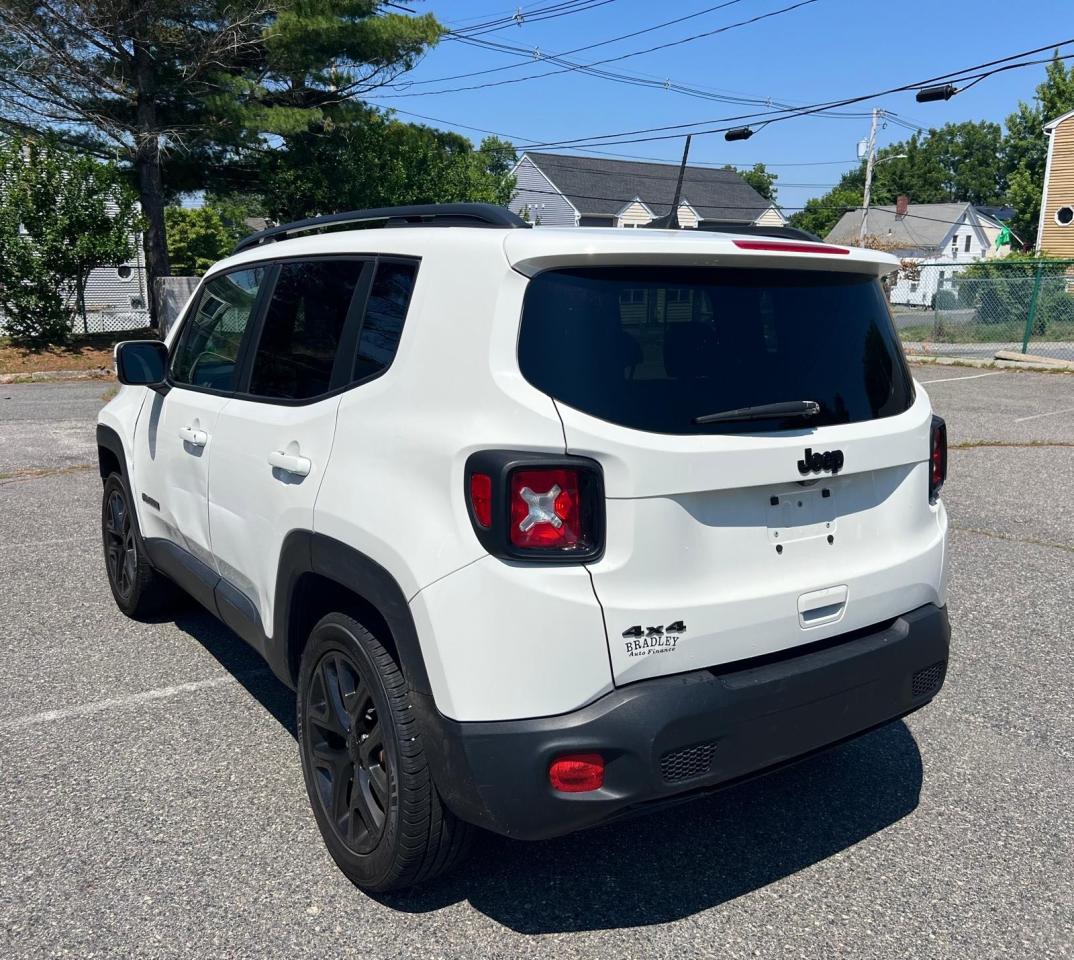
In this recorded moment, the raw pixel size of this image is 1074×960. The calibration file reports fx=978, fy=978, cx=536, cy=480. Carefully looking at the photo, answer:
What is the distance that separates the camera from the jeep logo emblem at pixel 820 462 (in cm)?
259

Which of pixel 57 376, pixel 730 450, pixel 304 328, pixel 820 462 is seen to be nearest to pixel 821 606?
pixel 820 462

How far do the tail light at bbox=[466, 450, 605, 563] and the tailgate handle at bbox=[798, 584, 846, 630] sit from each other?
2.19 feet

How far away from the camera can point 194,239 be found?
135 feet

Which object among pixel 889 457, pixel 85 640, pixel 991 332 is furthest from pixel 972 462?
pixel 991 332

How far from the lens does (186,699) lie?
414 centimetres

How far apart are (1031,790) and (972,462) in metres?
6.61

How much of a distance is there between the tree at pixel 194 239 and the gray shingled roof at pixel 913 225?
142 feet

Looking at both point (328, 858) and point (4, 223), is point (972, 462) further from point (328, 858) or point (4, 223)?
point (4, 223)

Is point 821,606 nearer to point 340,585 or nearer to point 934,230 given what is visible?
point 340,585

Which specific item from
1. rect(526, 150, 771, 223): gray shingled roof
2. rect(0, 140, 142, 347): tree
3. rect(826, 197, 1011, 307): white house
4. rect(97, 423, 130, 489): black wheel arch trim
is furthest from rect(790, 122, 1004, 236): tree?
rect(97, 423, 130, 489): black wheel arch trim

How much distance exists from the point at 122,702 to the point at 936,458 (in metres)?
3.33

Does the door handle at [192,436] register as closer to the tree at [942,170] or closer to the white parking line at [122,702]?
the white parking line at [122,702]

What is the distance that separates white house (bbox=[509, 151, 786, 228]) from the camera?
54.5 metres

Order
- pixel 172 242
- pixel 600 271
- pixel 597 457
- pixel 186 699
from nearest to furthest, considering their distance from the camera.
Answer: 1. pixel 597 457
2. pixel 600 271
3. pixel 186 699
4. pixel 172 242
